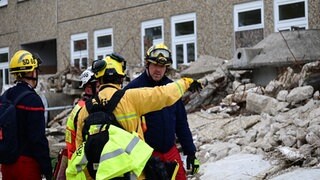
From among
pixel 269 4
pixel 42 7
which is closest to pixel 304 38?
pixel 269 4

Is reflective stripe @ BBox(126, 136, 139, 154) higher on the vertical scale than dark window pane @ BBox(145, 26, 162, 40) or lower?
lower

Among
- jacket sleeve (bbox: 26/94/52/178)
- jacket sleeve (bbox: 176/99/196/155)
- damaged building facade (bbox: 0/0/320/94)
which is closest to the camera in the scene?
jacket sleeve (bbox: 26/94/52/178)

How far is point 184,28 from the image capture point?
17078 mm

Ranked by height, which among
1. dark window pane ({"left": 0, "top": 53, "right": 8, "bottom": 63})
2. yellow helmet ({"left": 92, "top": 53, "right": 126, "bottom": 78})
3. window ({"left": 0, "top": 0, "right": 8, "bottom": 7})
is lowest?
yellow helmet ({"left": 92, "top": 53, "right": 126, "bottom": 78})

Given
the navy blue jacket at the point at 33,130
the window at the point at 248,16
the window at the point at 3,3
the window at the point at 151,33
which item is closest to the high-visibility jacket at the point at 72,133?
the navy blue jacket at the point at 33,130

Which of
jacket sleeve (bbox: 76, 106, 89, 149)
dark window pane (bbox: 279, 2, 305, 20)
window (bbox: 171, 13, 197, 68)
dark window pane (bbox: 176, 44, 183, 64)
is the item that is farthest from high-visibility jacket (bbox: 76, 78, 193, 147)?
dark window pane (bbox: 176, 44, 183, 64)

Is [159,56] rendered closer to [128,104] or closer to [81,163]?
[128,104]

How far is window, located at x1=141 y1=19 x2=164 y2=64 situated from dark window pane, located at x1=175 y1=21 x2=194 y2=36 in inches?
25.4

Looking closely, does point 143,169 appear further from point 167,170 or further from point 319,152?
point 319,152

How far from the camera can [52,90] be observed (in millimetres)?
17078

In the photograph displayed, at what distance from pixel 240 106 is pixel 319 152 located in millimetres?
3701

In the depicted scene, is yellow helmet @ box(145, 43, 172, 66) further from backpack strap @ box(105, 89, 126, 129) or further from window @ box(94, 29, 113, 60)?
window @ box(94, 29, 113, 60)

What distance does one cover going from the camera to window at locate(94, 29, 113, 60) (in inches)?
773

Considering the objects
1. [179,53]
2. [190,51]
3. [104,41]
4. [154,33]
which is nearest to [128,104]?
[190,51]
